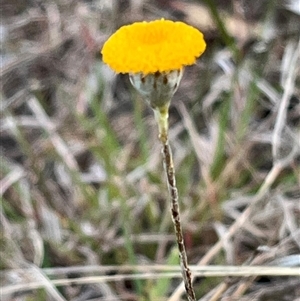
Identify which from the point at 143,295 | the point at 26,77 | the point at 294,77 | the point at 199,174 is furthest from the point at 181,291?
the point at 26,77

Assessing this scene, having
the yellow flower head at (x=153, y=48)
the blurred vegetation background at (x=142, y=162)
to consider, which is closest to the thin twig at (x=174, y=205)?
the yellow flower head at (x=153, y=48)

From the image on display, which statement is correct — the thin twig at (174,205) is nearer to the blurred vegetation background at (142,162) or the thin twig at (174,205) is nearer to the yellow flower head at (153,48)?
the yellow flower head at (153,48)

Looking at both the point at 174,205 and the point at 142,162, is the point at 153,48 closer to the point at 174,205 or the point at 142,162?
the point at 174,205

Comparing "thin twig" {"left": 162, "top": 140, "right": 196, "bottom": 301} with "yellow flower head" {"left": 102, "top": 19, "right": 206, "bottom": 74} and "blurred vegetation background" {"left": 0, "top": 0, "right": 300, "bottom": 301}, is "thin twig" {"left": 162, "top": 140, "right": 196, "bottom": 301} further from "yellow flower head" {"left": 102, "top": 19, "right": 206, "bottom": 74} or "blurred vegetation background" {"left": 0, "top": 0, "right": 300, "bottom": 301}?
"blurred vegetation background" {"left": 0, "top": 0, "right": 300, "bottom": 301}

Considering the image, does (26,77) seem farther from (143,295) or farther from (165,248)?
(143,295)

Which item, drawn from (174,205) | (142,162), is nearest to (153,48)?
(174,205)

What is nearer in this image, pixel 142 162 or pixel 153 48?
pixel 153 48

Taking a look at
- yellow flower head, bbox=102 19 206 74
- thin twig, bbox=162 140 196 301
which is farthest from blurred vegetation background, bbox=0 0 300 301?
yellow flower head, bbox=102 19 206 74
